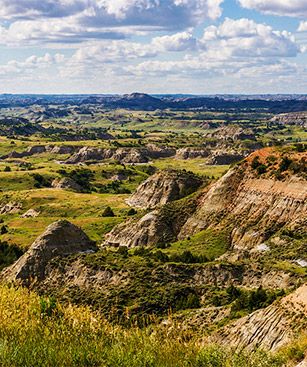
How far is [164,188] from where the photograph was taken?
162125mm

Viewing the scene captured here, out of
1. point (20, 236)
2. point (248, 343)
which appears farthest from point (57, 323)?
point (20, 236)

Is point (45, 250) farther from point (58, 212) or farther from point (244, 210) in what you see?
point (58, 212)

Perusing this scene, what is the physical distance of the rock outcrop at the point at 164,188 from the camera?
158 metres

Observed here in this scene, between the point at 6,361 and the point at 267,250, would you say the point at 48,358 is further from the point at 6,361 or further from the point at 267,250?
the point at 267,250

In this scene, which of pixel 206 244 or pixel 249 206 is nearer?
pixel 206 244

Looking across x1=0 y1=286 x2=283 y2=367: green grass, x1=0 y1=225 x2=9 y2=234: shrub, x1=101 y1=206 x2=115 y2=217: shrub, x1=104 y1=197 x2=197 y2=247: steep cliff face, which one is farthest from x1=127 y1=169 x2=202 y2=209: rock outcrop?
x1=0 y1=286 x2=283 y2=367: green grass

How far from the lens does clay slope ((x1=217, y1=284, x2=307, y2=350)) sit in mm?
47875

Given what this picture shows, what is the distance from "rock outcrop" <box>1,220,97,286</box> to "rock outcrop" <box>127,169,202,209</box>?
56819mm

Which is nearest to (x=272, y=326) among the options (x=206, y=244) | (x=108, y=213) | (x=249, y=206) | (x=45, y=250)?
(x=45, y=250)

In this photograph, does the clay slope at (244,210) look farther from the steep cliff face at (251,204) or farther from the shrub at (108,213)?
the shrub at (108,213)

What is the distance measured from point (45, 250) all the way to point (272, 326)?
49.1m

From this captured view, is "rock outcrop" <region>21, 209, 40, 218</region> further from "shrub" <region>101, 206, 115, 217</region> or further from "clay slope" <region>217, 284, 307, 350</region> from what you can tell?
"clay slope" <region>217, 284, 307, 350</region>

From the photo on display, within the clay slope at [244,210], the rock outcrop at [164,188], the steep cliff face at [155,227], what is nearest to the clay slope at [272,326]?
the clay slope at [244,210]

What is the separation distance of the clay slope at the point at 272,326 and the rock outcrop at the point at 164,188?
97585mm
